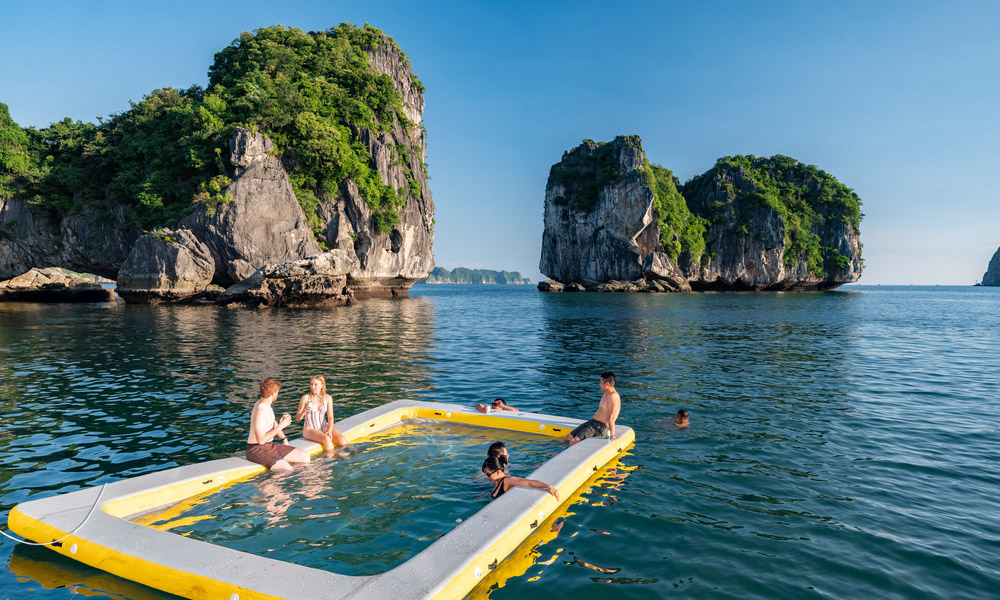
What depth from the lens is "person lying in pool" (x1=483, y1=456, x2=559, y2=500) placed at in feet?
19.4

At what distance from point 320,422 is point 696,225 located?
94626 mm

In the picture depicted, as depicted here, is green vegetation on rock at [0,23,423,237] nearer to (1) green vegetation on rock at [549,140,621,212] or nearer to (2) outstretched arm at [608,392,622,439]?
(2) outstretched arm at [608,392,622,439]

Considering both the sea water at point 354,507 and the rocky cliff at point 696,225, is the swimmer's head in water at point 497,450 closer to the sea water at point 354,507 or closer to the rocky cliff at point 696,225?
the sea water at point 354,507

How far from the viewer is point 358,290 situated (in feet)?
173

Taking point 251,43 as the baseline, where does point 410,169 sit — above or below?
below

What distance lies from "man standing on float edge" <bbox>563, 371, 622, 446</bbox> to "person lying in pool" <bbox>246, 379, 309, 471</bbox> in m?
4.53

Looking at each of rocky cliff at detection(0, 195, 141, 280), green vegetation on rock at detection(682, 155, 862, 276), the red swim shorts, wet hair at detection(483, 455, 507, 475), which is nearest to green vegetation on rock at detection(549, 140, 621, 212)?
green vegetation on rock at detection(682, 155, 862, 276)

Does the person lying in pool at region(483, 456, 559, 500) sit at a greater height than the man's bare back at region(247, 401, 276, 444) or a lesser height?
lesser

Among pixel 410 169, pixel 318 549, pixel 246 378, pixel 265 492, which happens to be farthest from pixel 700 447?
pixel 410 169

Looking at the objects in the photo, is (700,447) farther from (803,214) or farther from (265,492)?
(803,214)

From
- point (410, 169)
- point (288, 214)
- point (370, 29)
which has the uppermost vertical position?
point (370, 29)

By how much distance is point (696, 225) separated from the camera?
91688mm

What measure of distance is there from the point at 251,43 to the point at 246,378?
48984mm

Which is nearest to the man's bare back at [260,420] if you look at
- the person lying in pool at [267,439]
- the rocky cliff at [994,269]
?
the person lying in pool at [267,439]
